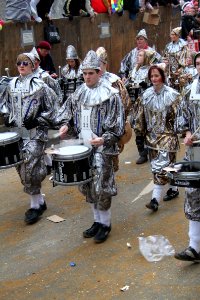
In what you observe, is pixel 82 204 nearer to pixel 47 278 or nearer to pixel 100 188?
pixel 100 188

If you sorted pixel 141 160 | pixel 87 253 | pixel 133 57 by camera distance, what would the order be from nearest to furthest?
pixel 87 253 → pixel 141 160 → pixel 133 57

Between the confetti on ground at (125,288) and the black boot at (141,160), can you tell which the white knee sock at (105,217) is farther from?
the black boot at (141,160)

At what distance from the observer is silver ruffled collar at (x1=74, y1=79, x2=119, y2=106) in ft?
20.0

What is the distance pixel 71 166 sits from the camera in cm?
576

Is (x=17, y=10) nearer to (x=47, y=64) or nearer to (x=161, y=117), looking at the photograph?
(x=47, y=64)

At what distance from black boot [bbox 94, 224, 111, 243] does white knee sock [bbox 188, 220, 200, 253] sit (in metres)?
1.17

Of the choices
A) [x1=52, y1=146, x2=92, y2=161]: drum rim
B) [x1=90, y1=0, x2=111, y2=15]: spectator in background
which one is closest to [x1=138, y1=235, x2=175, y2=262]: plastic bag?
[x1=52, y1=146, x2=92, y2=161]: drum rim

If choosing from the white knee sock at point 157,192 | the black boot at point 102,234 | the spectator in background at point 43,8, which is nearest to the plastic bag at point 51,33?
the spectator in background at point 43,8

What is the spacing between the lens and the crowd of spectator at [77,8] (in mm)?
11484

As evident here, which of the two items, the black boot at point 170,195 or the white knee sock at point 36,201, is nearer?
the white knee sock at point 36,201

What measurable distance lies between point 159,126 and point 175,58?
5.50m

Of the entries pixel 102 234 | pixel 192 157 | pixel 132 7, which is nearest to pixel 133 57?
pixel 102 234

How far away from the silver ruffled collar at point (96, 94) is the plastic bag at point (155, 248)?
5.02 feet

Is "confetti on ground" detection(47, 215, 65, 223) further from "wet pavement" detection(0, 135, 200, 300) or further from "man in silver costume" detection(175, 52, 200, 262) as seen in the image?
"man in silver costume" detection(175, 52, 200, 262)
